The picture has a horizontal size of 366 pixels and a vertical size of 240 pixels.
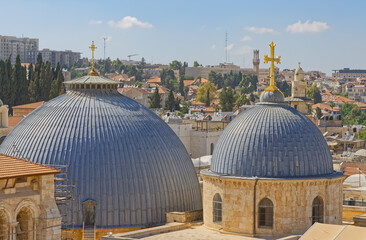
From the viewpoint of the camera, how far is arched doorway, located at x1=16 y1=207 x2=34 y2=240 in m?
26.3

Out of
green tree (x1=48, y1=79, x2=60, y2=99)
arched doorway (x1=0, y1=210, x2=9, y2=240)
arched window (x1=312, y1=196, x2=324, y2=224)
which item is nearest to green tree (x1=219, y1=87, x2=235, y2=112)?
green tree (x1=48, y1=79, x2=60, y2=99)

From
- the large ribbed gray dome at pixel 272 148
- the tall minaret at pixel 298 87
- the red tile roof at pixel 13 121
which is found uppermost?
the tall minaret at pixel 298 87

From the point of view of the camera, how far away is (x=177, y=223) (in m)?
36.3

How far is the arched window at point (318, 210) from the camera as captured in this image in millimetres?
34406

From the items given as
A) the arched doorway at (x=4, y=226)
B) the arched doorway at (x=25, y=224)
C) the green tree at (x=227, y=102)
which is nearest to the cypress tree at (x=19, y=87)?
the green tree at (x=227, y=102)

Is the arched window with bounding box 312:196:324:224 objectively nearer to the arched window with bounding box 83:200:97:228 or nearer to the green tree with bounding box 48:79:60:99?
the arched window with bounding box 83:200:97:228

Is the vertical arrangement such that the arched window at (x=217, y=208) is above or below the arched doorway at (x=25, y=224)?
below

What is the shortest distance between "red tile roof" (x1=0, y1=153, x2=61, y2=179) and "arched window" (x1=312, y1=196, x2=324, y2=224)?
12.6 m

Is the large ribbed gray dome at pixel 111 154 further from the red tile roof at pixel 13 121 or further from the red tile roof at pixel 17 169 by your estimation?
the red tile roof at pixel 13 121

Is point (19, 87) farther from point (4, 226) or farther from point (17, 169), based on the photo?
point (4, 226)

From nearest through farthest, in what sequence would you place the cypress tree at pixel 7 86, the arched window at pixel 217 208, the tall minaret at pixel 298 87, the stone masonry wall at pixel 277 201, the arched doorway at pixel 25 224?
the arched doorway at pixel 25 224, the stone masonry wall at pixel 277 201, the arched window at pixel 217 208, the tall minaret at pixel 298 87, the cypress tree at pixel 7 86

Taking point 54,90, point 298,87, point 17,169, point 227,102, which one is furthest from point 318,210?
point 227,102

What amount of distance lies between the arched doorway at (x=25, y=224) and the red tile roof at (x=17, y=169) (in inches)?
49.8

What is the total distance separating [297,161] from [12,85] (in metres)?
75.9
